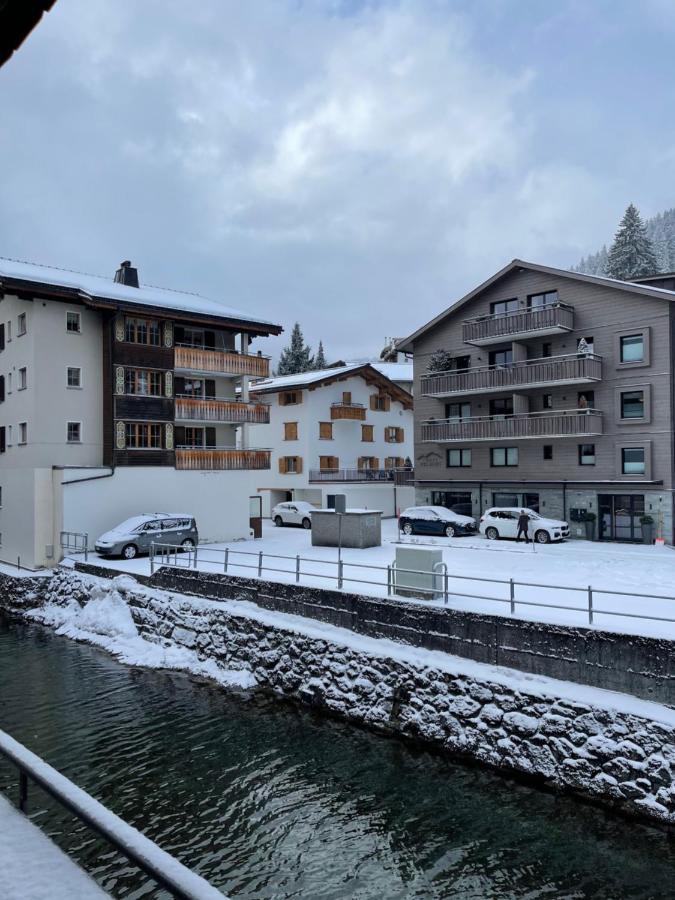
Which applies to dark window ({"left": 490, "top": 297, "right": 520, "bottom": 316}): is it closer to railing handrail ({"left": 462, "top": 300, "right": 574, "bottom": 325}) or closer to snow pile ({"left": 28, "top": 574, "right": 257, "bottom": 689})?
railing handrail ({"left": 462, "top": 300, "right": 574, "bottom": 325})

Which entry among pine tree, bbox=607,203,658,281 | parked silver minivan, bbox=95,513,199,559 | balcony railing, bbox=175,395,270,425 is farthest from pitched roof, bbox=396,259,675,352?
pine tree, bbox=607,203,658,281

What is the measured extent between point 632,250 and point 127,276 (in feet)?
182

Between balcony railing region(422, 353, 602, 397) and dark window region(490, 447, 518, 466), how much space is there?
357cm

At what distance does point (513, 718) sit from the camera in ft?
45.8

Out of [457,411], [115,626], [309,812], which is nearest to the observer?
[309,812]

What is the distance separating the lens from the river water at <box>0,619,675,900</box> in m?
10.2

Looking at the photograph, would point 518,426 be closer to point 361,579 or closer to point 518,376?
point 518,376

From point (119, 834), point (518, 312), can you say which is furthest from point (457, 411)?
point (119, 834)

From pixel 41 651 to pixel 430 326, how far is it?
28664 millimetres

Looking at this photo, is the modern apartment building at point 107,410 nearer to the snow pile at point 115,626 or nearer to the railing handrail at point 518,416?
the snow pile at point 115,626

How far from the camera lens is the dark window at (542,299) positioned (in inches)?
1417

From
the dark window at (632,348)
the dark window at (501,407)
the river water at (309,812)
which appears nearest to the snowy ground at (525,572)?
the river water at (309,812)

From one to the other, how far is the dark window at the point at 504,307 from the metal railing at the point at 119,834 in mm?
35323

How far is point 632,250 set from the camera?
70.8 m
